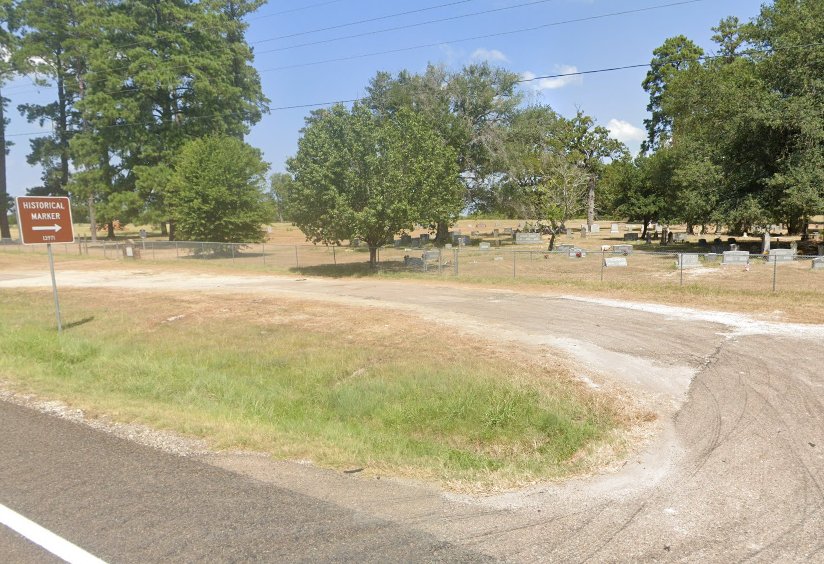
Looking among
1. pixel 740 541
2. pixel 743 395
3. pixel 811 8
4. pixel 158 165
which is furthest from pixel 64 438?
pixel 158 165

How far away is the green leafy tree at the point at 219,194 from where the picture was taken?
3884cm

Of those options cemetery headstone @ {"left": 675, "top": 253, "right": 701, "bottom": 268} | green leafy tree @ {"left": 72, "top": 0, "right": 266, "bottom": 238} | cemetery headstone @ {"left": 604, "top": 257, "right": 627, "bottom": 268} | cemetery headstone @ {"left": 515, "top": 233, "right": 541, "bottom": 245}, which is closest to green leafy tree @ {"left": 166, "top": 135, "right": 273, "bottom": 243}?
green leafy tree @ {"left": 72, "top": 0, "right": 266, "bottom": 238}

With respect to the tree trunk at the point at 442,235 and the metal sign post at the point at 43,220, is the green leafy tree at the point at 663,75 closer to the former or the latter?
the tree trunk at the point at 442,235

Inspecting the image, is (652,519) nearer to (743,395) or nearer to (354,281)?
(743,395)

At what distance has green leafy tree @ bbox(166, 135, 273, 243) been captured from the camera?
1529 inches

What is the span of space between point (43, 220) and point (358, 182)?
51.0 feet

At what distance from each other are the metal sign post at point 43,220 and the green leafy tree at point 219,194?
27.2m

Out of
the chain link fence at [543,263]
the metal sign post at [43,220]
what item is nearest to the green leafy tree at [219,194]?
the chain link fence at [543,263]

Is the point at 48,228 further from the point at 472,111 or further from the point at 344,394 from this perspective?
the point at 472,111

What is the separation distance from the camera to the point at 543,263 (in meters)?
30.2

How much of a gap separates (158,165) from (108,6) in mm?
18604

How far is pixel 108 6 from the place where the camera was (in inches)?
2104

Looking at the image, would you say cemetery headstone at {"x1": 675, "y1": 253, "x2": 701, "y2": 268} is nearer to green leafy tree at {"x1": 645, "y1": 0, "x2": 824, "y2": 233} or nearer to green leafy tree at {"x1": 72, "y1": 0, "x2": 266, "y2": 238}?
green leafy tree at {"x1": 645, "y1": 0, "x2": 824, "y2": 233}

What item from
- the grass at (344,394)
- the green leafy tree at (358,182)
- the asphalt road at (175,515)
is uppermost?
the green leafy tree at (358,182)
